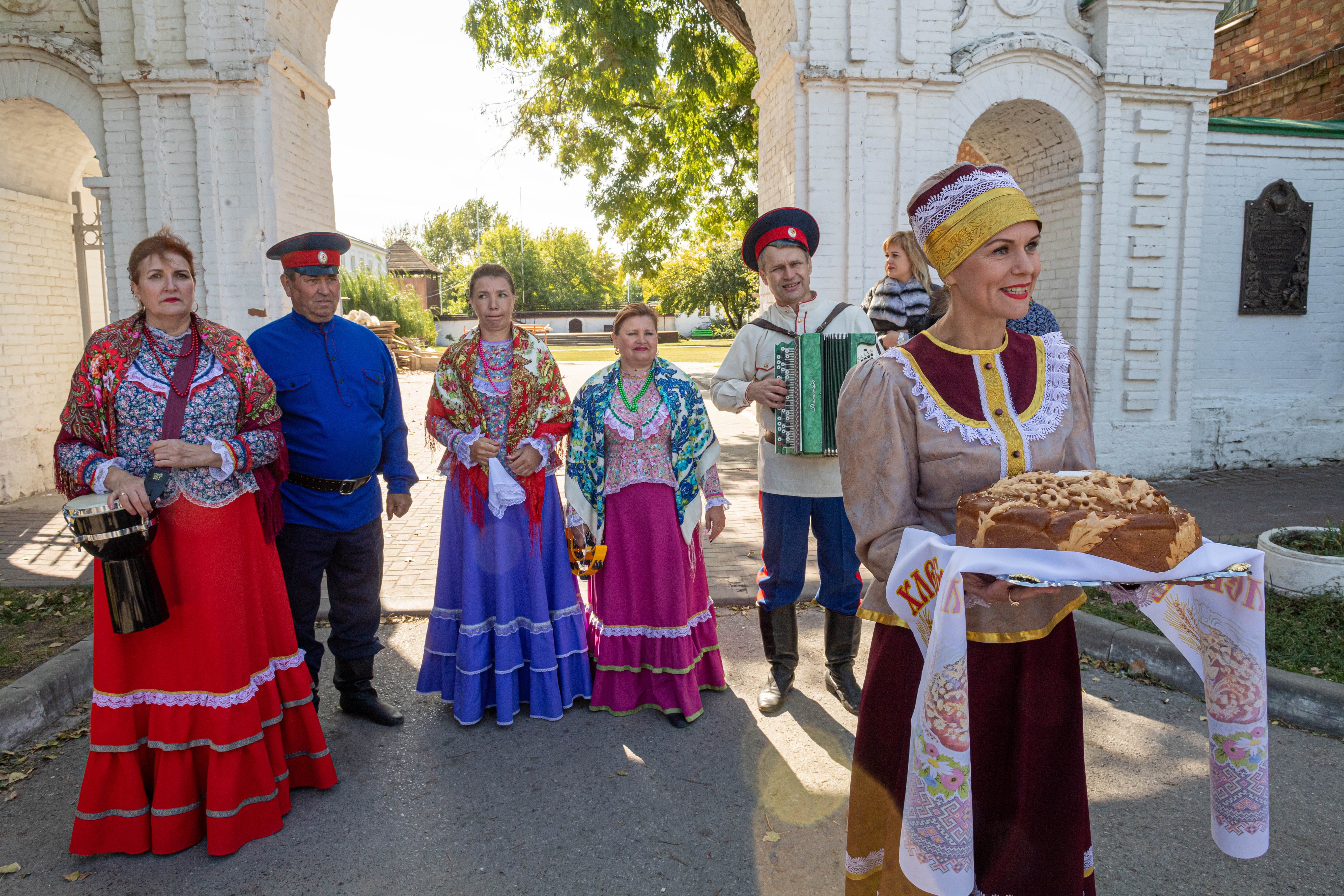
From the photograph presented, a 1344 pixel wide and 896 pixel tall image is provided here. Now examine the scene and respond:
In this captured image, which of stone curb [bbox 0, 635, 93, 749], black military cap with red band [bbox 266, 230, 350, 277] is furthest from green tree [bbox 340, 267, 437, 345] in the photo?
black military cap with red band [bbox 266, 230, 350, 277]

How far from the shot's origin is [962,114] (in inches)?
344

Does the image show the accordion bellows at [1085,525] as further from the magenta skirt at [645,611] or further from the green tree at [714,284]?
the green tree at [714,284]

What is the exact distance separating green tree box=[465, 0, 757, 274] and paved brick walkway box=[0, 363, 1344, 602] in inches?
245

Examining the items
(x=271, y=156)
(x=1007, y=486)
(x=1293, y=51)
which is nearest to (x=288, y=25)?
(x=271, y=156)

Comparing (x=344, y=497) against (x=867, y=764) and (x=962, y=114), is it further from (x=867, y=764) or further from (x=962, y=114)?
(x=962, y=114)

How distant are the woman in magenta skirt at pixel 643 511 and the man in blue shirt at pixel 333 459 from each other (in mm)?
953

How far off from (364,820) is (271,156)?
7296 mm

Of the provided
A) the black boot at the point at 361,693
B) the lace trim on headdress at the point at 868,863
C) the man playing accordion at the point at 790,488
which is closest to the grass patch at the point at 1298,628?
the man playing accordion at the point at 790,488

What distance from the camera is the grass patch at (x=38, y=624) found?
14.7 ft

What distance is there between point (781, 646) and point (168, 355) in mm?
3043

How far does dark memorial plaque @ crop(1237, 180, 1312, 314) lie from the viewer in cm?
932

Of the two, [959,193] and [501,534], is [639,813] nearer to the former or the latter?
[501,534]

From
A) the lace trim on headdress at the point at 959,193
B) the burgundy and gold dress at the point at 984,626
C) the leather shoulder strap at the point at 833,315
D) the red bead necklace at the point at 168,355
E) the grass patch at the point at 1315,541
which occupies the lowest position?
the grass patch at the point at 1315,541

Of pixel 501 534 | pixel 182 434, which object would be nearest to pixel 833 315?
pixel 501 534
